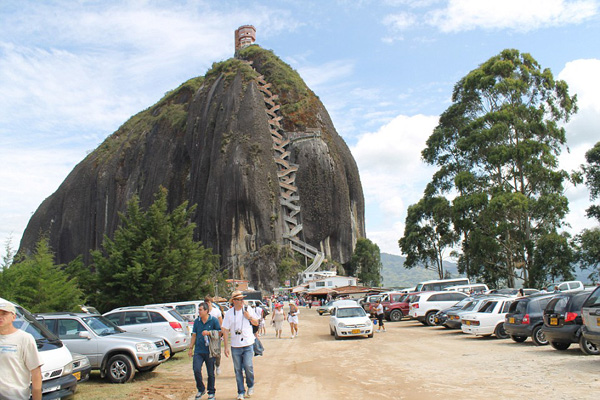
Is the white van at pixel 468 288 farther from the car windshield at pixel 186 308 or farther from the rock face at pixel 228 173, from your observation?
the rock face at pixel 228 173

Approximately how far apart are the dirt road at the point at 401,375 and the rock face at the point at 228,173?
60.6 m

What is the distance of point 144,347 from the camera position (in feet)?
37.5

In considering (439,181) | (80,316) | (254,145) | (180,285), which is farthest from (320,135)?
(80,316)

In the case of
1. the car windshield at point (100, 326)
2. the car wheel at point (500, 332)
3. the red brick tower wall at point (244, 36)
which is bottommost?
the car wheel at point (500, 332)

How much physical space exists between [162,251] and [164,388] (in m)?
15.8

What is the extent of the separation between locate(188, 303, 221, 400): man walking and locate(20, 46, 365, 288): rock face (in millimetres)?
65783

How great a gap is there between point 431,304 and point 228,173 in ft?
→ 191

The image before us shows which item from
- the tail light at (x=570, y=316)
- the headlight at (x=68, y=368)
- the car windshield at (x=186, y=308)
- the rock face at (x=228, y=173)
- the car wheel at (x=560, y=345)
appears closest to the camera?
the headlight at (x=68, y=368)

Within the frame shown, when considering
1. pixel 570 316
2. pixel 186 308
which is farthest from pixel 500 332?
pixel 186 308

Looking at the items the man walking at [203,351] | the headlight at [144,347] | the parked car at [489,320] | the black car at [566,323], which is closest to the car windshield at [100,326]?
the headlight at [144,347]

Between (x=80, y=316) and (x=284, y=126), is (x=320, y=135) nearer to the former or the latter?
(x=284, y=126)

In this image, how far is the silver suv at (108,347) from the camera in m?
11.2

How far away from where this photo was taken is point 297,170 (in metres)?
86.6

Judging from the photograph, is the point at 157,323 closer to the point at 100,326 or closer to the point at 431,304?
the point at 100,326
